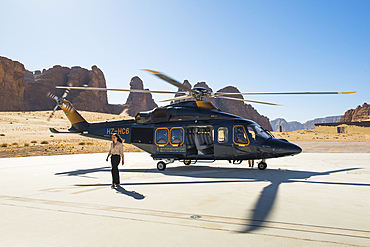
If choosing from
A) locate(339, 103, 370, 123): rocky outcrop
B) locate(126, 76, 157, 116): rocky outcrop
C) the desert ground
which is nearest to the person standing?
the desert ground

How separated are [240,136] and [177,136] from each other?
272 cm

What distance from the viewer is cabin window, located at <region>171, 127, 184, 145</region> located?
1049 cm

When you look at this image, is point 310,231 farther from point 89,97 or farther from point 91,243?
point 89,97

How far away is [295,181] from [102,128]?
30.4 feet

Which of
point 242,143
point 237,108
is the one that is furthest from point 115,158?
point 237,108

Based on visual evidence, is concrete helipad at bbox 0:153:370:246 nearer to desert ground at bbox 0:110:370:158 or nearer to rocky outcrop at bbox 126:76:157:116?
desert ground at bbox 0:110:370:158

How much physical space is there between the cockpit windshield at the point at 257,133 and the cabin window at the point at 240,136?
0.92ft

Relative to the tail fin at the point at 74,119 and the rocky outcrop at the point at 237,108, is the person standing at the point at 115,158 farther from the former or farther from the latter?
the rocky outcrop at the point at 237,108

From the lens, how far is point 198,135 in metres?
10.7

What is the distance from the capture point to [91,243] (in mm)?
2861

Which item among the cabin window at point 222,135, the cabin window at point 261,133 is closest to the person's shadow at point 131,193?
the cabin window at point 222,135

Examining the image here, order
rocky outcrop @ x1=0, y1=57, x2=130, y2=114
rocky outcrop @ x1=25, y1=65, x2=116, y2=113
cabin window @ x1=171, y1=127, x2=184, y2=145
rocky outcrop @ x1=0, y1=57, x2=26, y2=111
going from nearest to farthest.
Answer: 1. cabin window @ x1=171, y1=127, x2=184, y2=145
2. rocky outcrop @ x1=0, y1=57, x2=26, y2=111
3. rocky outcrop @ x1=0, y1=57, x2=130, y2=114
4. rocky outcrop @ x1=25, y1=65, x2=116, y2=113

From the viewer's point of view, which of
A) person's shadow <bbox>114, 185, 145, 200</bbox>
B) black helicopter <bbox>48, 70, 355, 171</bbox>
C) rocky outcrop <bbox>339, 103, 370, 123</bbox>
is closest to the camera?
person's shadow <bbox>114, 185, 145, 200</bbox>

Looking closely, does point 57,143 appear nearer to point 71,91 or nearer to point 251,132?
point 251,132
